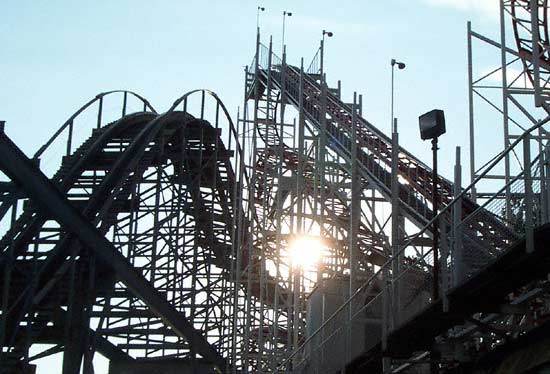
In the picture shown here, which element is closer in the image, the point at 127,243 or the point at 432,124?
the point at 432,124

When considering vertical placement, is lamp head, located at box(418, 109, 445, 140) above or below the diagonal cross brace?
below

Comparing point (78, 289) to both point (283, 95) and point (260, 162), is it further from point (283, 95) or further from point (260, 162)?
point (260, 162)

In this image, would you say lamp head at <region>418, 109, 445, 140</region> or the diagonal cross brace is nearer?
lamp head at <region>418, 109, 445, 140</region>

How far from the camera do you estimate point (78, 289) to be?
2389 cm

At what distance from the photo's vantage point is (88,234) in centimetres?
2241

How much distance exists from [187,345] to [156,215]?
11.1 ft

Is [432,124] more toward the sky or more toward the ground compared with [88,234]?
more toward the ground

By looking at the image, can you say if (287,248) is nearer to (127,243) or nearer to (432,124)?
(127,243)

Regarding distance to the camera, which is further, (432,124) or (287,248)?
(287,248)

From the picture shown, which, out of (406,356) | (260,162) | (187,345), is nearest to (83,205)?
(187,345)

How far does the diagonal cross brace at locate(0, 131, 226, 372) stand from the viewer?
19344mm

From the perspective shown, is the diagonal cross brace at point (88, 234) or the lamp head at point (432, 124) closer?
the lamp head at point (432, 124)

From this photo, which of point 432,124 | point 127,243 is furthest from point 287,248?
point 432,124

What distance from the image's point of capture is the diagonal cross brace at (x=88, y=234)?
19.3m
